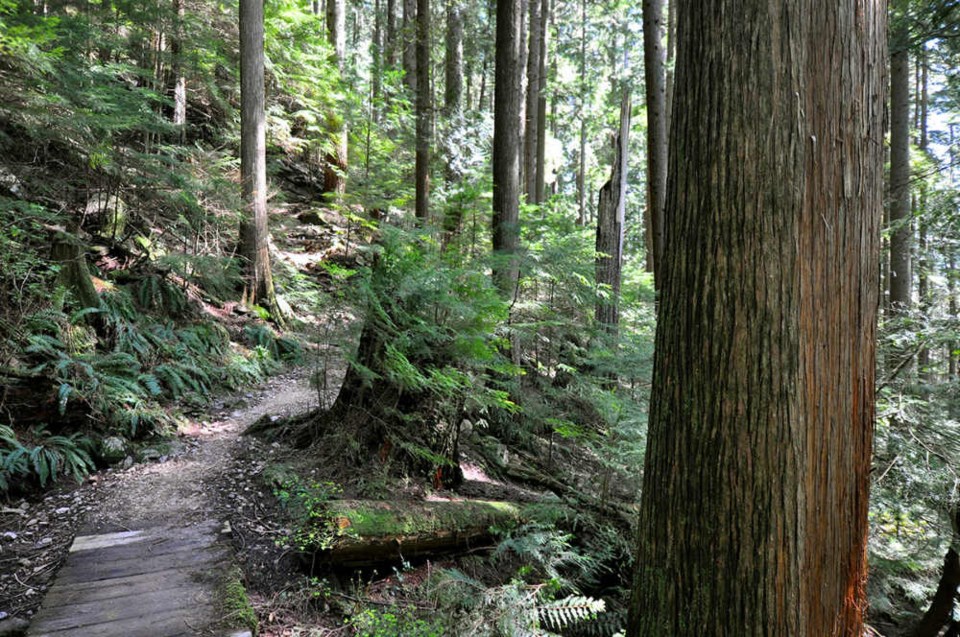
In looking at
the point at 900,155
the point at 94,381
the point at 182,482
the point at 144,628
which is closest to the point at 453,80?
the point at 900,155

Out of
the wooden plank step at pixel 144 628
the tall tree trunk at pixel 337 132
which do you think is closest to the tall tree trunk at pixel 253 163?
the tall tree trunk at pixel 337 132

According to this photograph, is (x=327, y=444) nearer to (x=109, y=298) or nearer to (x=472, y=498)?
(x=472, y=498)

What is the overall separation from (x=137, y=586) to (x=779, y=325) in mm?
4019

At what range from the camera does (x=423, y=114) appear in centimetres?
1182

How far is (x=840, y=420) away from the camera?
217 centimetres

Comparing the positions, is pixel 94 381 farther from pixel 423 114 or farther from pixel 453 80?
pixel 453 80

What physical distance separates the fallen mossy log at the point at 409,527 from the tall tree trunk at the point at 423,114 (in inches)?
317

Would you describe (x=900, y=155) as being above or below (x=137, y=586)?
above

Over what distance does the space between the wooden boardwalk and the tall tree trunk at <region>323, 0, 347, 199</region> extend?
35.0ft

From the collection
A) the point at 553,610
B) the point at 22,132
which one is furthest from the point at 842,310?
the point at 22,132

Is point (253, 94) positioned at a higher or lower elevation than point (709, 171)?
higher

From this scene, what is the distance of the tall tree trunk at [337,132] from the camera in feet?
46.8

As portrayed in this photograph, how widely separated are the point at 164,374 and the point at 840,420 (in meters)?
7.09

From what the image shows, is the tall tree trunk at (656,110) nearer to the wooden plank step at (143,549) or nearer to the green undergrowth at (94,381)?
the green undergrowth at (94,381)
